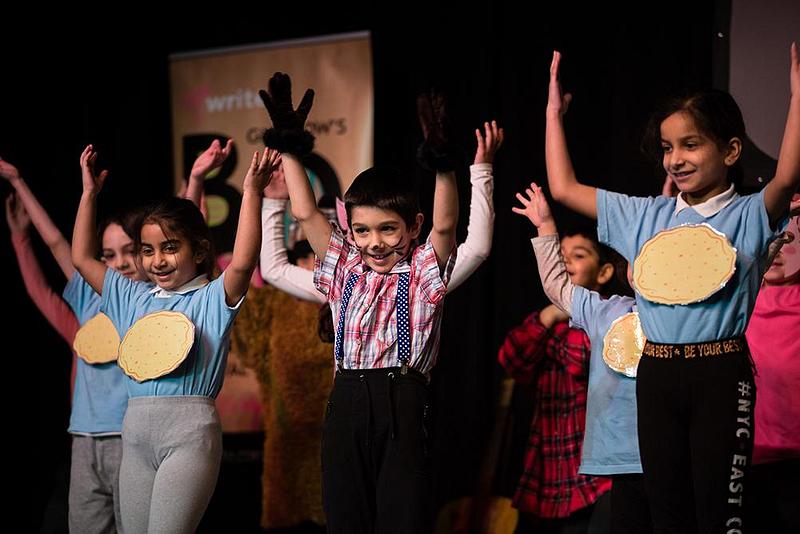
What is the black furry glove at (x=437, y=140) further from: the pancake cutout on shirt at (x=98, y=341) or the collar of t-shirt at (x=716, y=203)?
the pancake cutout on shirt at (x=98, y=341)

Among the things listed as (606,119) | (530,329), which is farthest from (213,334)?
(606,119)

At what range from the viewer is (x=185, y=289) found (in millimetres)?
2693

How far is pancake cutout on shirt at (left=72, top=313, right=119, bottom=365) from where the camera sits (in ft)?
9.92

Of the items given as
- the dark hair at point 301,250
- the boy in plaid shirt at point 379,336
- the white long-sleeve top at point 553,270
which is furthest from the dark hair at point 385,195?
the dark hair at point 301,250

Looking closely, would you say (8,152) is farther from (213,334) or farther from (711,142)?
(711,142)

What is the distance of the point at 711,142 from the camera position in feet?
7.15

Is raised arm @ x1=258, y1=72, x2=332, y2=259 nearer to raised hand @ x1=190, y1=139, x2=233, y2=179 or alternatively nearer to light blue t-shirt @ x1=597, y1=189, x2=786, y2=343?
raised hand @ x1=190, y1=139, x2=233, y2=179

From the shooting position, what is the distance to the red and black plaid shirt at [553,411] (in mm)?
3135

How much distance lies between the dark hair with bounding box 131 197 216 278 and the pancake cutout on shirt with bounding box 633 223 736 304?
1.20m

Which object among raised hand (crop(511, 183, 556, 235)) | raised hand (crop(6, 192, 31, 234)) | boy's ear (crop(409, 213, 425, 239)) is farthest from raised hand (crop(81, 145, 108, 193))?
raised hand (crop(511, 183, 556, 235))

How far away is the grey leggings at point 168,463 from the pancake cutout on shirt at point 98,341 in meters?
0.50

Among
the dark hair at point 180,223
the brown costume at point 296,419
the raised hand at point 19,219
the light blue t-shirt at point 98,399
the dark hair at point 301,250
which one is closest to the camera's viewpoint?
the dark hair at point 180,223

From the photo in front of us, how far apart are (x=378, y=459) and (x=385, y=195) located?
2.07ft

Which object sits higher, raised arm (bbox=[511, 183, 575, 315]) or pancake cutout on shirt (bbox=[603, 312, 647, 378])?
raised arm (bbox=[511, 183, 575, 315])
